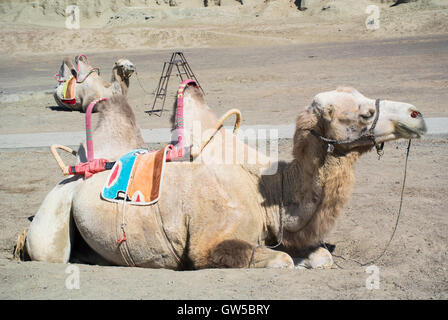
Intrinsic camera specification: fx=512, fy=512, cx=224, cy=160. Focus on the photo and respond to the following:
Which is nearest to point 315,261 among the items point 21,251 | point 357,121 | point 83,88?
point 357,121

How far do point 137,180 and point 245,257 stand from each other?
1.10 m

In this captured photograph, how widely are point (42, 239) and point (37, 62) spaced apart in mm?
28302

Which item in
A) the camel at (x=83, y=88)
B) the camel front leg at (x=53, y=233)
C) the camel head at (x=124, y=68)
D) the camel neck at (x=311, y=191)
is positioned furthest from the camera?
the camel at (x=83, y=88)

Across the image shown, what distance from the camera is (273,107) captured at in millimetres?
12680

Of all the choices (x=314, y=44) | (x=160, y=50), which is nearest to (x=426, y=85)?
(x=314, y=44)

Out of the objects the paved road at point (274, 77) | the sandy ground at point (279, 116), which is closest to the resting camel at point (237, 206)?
the sandy ground at point (279, 116)

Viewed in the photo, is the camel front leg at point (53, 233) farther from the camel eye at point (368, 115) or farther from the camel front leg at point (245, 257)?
the camel eye at point (368, 115)

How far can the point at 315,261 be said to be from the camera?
13.3 ft

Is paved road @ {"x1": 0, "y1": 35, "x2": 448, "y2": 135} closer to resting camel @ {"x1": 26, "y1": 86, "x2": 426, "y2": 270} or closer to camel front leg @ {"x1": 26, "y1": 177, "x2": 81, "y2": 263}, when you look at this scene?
resting camel @ {"x1": 26, "y1": 86, "x2": 426, "y2": 270}

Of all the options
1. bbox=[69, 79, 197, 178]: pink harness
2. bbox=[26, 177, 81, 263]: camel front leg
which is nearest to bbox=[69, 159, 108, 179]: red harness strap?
bbox=[69, 79, 197, 178]: pink harness

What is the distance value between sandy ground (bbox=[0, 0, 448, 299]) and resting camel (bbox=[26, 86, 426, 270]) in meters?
0.19

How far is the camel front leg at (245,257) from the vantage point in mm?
3809

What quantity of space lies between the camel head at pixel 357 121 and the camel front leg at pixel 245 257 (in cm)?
93

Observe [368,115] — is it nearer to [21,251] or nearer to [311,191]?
[311,191]
